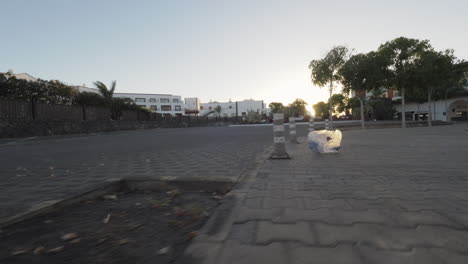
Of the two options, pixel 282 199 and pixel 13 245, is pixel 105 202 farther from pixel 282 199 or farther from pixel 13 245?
pixel 282 199

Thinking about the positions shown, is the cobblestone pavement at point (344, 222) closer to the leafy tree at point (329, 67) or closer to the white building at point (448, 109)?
the leafy tree at point (329, 67)

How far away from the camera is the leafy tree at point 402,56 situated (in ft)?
63.1

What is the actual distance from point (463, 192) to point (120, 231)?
3.29m

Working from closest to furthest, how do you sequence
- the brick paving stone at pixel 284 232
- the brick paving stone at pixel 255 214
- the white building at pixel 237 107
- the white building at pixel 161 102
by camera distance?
the brick paving stone at pixel 284 232, the brick paving stone at pixel 255 214, the white building at pixel 161 102, the white building at pixel 237 107

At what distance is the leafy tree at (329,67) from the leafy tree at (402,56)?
3.60 meters

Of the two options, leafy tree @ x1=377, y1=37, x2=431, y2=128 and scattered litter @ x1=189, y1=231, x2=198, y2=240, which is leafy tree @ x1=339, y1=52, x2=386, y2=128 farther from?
scattered litter @ x1=189, y1=231, x2=198, y2=240

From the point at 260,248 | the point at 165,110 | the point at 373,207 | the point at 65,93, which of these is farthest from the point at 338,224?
the point at 165,110

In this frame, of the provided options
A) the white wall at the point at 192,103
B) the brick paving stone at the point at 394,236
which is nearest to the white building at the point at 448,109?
the brick paving stone at the point at 394,236

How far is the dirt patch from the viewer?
55.0 inches

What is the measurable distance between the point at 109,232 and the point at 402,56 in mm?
24323

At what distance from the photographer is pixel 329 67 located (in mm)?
19453

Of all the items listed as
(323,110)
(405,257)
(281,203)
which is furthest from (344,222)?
(323,110)

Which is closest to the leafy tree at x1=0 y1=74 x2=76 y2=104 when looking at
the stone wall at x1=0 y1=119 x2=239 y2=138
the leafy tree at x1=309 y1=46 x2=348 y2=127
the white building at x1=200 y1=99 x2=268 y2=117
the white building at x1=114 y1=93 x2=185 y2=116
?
the stone wall at x1=0 y1=119 x2=239 y2=138

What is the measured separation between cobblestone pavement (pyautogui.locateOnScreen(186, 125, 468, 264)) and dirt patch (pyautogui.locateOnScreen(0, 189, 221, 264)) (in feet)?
0.87
